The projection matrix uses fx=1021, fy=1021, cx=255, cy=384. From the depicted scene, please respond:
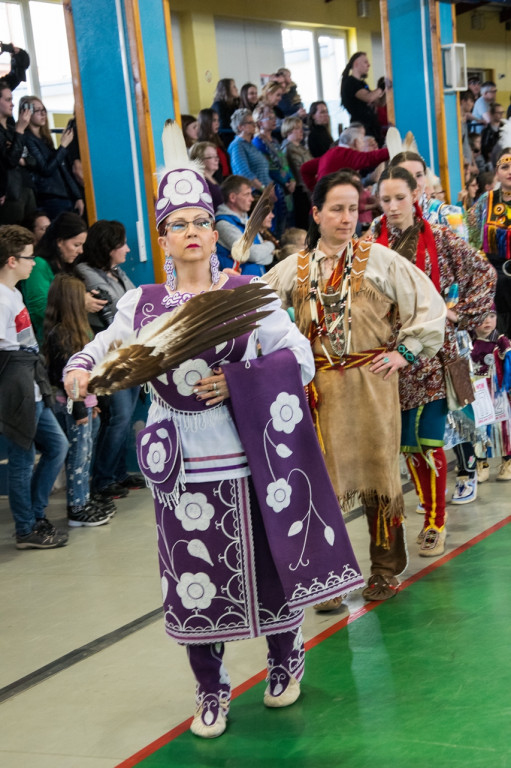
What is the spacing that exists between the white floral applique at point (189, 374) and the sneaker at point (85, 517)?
272cm

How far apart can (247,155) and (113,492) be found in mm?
2703

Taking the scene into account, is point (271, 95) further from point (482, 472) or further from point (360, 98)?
point (482, 472)

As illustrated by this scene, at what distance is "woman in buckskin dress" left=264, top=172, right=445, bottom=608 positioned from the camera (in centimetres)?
346

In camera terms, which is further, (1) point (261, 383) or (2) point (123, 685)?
(2) point (123, 685)

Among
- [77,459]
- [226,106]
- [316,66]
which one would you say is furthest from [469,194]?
[316,66]

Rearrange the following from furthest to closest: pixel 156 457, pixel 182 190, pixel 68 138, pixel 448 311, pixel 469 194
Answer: pixel 469 194
pixel 68 138
pixel 448 311
pixel 182 190
pixel 156 457

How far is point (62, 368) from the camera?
512cm

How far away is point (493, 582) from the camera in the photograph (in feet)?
12.5

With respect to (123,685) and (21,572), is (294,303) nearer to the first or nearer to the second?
(123,685)

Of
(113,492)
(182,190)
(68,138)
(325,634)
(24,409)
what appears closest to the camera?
(182,190)

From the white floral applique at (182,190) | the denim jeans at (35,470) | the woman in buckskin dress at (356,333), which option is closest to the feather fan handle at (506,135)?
the woman in buckskin dress at (356,333)

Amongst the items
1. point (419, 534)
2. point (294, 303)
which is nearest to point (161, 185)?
point (294, 303)

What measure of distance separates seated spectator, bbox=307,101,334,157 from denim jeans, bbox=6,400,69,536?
14.3 feet

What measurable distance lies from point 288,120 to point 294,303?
469cm
